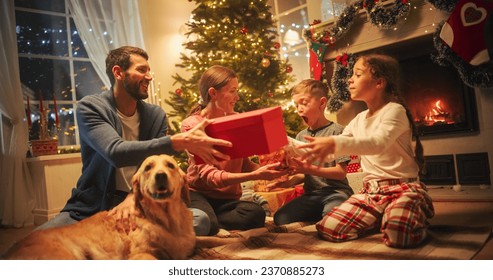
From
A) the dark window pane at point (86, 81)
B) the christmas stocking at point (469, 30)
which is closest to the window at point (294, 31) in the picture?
the christmas stocking at point (469, 30)

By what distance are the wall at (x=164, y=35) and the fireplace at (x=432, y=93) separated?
116 cm

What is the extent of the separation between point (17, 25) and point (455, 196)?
1842 mm

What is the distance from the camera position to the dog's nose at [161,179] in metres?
1.02

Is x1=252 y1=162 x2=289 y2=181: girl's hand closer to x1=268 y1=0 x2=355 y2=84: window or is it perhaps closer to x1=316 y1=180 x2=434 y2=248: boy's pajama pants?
x1=316 y1=180 x2=434 y2=248: boy's pajama pants

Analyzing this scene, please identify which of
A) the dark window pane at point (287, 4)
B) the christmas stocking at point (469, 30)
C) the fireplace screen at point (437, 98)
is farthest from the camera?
the dark window pane at point (287, 4)

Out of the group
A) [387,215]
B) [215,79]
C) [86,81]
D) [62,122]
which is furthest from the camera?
[86,81]

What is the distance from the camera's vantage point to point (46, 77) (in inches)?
72.7

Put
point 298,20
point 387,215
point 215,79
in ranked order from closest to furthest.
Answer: point 387,215 → point 215,79 → point 298,20

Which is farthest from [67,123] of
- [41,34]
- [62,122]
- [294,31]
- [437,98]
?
[437,98]

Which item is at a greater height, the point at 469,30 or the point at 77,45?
the point at 77,45

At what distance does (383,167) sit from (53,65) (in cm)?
165

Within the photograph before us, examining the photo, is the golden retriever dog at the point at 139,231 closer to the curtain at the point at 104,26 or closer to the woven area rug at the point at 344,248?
the woven area rug at the point at 344,248

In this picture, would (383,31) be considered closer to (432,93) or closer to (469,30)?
(432,93)

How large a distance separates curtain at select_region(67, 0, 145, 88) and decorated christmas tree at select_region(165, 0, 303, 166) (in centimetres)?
30
